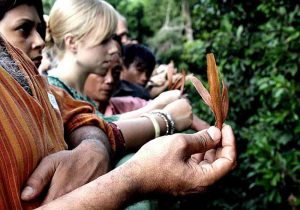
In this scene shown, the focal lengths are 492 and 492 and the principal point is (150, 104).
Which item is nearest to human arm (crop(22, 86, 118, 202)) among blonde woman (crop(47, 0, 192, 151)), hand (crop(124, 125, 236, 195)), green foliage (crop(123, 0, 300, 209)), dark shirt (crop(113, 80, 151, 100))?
hand (crop(124, 125, 236, 195))

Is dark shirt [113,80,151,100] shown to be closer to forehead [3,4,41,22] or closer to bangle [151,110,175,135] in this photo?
bangle [151,110,175,135]

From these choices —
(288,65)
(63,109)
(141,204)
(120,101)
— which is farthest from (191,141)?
(288,65)

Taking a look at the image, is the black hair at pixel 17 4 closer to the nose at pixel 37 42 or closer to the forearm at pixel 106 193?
the nose at pixel 37 42

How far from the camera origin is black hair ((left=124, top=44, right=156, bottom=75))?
15.8 feet

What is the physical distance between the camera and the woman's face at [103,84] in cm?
310

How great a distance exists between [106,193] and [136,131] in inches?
33.2

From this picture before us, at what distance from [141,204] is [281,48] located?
3137 mm

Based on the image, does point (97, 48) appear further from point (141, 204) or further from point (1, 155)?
point (1, 155)

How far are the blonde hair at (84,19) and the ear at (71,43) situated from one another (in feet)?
0.07

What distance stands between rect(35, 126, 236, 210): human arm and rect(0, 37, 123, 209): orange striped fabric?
0.31ft

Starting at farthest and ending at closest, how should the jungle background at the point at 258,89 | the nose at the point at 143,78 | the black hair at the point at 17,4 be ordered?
the nose at the point at 143,78, the jungle background at the point at 258,89, the black hair at the point at 17,4

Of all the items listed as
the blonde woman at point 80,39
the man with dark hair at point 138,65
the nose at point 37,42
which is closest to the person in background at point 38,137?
the nose at point 37,42

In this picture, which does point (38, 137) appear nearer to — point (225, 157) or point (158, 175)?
point (158, 175)

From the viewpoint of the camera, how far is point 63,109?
1720mm
